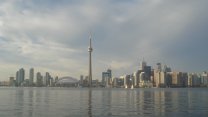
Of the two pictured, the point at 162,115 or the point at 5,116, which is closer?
the point at 5,116

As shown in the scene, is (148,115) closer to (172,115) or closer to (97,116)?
(172,115)

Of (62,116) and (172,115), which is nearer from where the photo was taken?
(62,116)

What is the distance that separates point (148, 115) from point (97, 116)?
33.8 ft

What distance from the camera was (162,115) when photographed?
64875 millimetres

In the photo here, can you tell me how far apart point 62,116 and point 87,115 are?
5438mm

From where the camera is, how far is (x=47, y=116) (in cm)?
6091

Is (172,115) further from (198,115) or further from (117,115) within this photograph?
(117,115)

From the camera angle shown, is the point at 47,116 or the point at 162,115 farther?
the point at 162,115

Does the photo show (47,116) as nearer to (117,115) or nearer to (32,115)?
(32,115)

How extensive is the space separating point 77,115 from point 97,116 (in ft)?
13.1

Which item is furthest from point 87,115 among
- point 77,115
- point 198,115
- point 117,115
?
point 198,115

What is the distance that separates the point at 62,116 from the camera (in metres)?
60.8

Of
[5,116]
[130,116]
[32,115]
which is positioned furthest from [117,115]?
[5,116]

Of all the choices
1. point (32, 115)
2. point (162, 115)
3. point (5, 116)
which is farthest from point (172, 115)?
point (5, 116)
